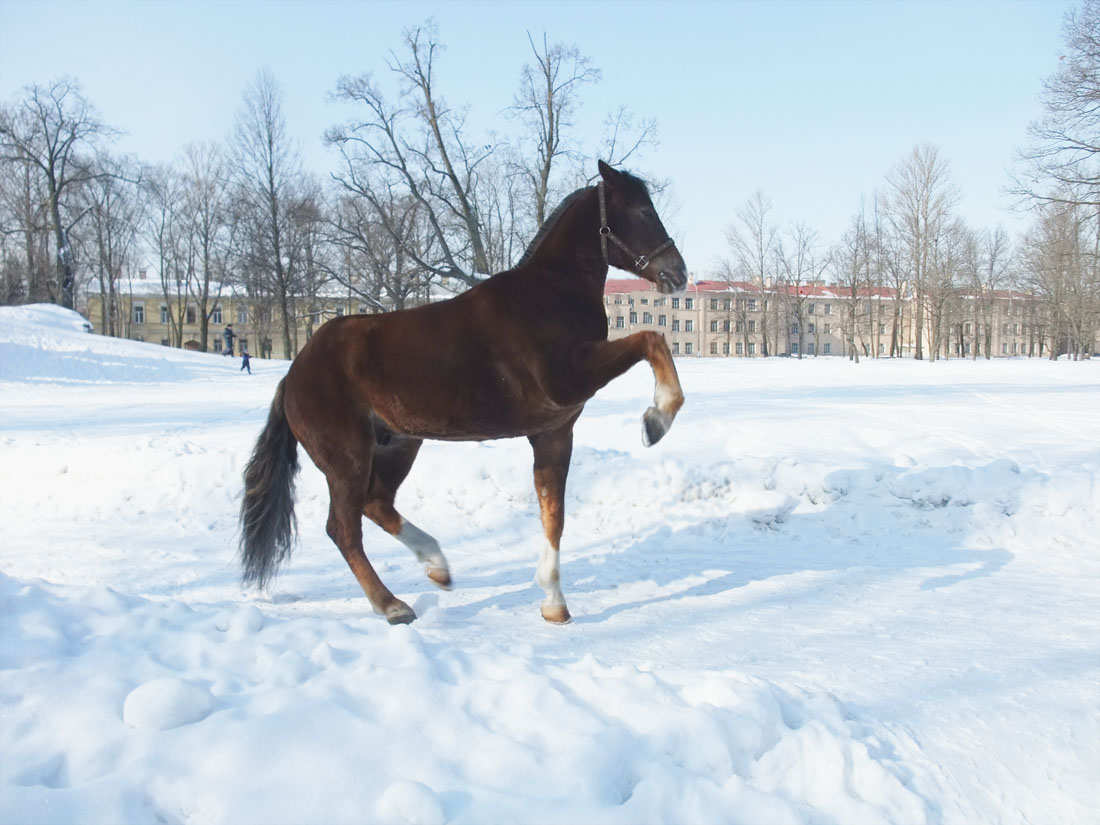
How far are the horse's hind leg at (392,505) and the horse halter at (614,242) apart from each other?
5.78 feet

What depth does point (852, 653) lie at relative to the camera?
3.81 meters

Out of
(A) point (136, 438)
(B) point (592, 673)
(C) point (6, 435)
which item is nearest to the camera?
(B) point (592, 673)

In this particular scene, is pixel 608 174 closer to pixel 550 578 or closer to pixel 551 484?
pixel 551 484

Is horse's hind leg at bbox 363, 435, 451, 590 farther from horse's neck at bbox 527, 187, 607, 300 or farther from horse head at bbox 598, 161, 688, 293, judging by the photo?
horse head at bbox 598, 161, 688, 293

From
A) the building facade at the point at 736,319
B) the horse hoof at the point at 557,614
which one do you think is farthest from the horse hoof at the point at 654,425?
the building facade at the point at 736,319

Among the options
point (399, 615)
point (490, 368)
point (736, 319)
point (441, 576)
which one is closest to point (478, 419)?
point (490, 368)

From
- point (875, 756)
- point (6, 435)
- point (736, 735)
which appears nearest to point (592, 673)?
point (736, 735)

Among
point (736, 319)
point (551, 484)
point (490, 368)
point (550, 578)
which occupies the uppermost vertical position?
point (736, 319)

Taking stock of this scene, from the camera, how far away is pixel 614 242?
14.3 ft

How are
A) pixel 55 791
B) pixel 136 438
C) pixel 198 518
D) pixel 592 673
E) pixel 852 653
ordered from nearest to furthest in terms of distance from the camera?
1. pixel 55 791
2. pixel 592 673
3. pixel 852 653
4. pixel 198 518
5. pixel 136 438

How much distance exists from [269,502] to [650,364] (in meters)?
2.55

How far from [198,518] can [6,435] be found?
5.84 meters

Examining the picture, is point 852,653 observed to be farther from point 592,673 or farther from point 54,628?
point 54,628

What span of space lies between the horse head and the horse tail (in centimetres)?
216
